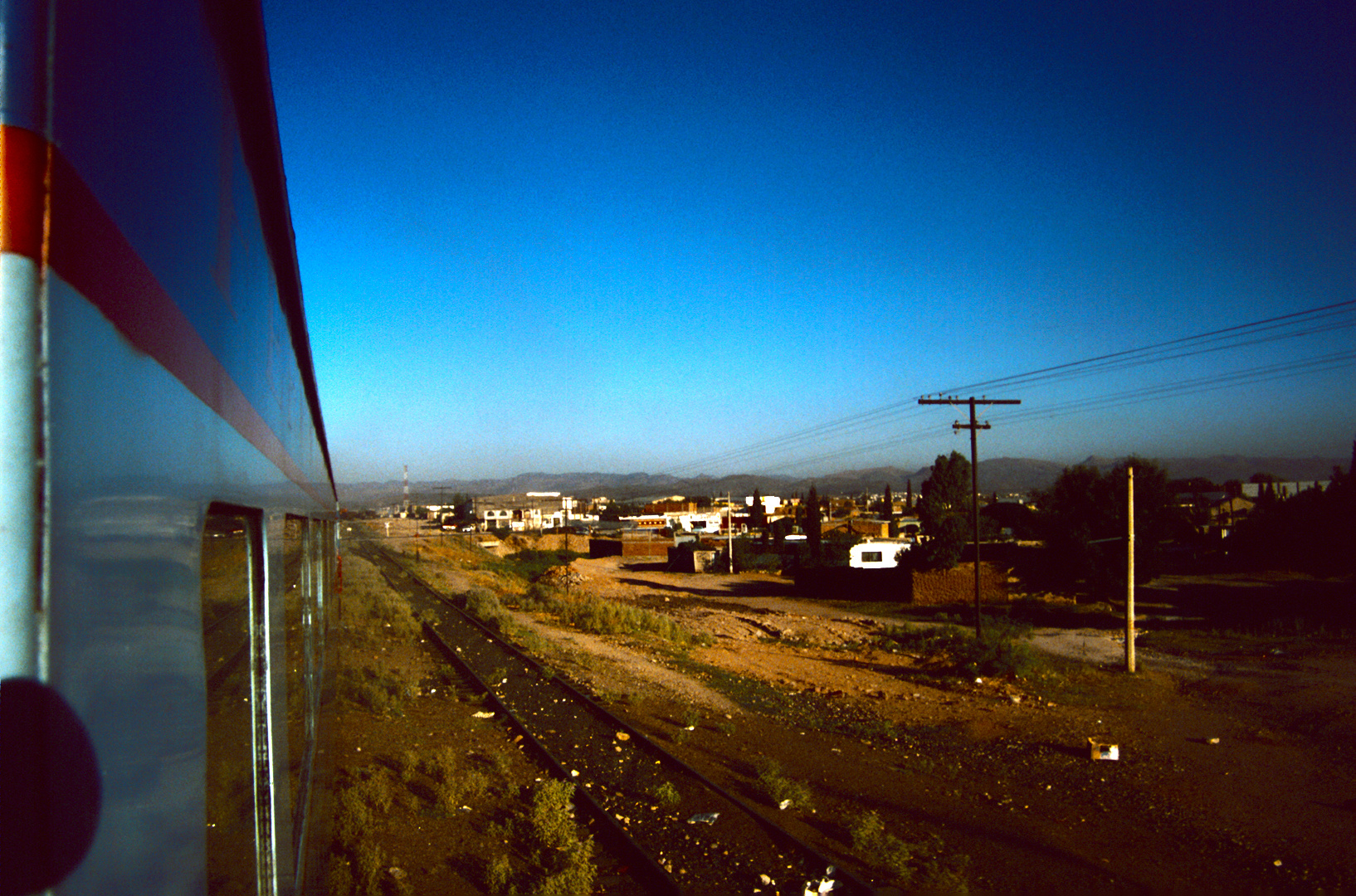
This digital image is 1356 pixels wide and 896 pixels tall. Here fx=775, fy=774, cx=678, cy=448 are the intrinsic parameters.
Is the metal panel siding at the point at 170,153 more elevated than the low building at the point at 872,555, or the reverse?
the metal panel siding at the point at 170,153

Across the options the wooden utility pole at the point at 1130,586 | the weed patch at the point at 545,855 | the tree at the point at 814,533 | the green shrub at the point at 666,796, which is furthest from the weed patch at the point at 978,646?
the tree at the point at 814,533

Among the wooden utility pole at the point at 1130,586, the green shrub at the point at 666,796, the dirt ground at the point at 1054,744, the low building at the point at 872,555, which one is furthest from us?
the low building at the point at 872,555

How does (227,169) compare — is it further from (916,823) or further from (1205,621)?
(1205,621)

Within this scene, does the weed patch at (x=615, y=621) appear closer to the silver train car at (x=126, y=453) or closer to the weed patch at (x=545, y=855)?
the weed patch at (x=545, y=855)

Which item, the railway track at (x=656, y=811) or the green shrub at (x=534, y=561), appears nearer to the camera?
the railway track at (x=656, y=811)

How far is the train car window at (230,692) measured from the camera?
141 cm

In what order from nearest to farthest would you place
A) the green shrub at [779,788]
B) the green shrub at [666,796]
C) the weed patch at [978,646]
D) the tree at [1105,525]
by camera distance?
1. the green shrub at [666,796]
2. the green shrub at [779,788]
3. the weed patch at [978,646]
4. the tree at [1105,525]

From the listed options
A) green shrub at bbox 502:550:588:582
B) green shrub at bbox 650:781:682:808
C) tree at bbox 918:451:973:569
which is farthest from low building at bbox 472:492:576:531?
green shrub at bbox 650:781:682:808

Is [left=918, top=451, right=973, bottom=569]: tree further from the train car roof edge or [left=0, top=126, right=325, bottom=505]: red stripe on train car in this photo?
[left=0, top=126, right=325, bottom=505]: red stripe on train car

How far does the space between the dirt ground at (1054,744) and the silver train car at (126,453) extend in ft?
22.3

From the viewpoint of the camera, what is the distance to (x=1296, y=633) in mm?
22984

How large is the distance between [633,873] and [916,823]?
10.2 ft

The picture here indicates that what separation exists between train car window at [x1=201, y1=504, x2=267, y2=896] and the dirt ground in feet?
20.5

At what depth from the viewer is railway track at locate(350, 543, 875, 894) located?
638cm
